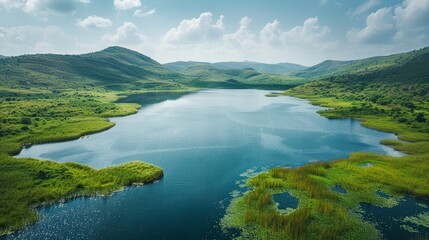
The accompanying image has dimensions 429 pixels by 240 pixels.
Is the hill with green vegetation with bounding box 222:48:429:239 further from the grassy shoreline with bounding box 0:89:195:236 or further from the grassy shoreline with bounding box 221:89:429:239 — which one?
the grassy shoreline with bounding box 0:89:195:236

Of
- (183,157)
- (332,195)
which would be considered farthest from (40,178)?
(332,195)

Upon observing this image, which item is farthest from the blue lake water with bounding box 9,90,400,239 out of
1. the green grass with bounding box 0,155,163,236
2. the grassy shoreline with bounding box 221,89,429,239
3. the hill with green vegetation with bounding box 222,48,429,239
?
the hill with green vegetation with bounding box 222,48,429,239

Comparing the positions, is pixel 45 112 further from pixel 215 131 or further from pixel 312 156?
pixel 312 156

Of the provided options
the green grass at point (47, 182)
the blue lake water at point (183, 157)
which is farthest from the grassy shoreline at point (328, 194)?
the green grass at point (47, 182)

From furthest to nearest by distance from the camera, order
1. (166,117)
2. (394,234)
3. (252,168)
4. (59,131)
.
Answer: (166,117) → (59,131) → (252,168) → (394,234)

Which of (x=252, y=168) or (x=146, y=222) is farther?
(x=252, y=168)

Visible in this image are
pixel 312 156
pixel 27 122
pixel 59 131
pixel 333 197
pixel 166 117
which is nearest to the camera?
pixel 333 197

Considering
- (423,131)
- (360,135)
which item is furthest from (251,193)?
(423,131)

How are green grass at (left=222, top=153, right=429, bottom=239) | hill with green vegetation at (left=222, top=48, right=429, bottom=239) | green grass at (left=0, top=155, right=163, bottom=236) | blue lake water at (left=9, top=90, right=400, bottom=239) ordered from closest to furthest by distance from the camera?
1. green grass at (left=222, top=153, right=429, bottom=239)
2. hill with green vegetation at (left=222, top=48, right=429, bottom=239)
3. blue lake water at (left=9, top=90, right=400, bottom=239)
4. green grass at (left=0, top=155, right=163, bottom=236)
